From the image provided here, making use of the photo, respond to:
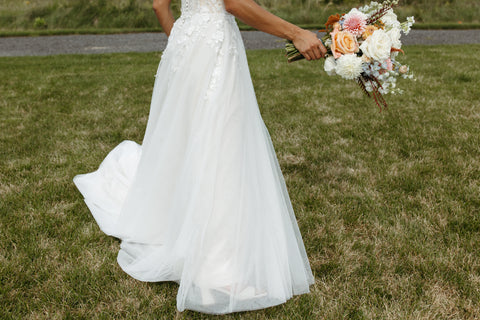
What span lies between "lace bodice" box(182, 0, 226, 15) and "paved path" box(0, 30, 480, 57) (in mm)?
8473

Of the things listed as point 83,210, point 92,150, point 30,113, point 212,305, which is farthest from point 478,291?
point 30,113

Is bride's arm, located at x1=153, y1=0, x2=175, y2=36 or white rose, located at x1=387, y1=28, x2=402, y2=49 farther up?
bride's arm, located at x1=153, y1=0, x2=175, y2=36

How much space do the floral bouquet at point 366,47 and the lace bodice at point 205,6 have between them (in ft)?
1.44

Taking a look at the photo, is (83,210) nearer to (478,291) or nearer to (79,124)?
(79,124)

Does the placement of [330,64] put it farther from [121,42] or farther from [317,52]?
[121,42]

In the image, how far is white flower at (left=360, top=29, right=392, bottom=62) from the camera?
213 cm

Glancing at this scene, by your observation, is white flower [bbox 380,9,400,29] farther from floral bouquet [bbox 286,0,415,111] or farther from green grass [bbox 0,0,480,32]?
green grass [bbox 0,0,480,32]

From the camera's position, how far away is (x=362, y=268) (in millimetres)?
2744

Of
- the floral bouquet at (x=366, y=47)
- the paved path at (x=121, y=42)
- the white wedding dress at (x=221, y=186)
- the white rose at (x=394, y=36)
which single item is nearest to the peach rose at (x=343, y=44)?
the floral bouquet at (x=366, y=47)

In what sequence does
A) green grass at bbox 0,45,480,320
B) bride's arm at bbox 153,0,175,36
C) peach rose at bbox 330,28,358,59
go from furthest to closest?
bride's arm at bbox 153,0,175,36
green grass at bbox 0,45,480,320
peach rose at bbox 330,28,358,59

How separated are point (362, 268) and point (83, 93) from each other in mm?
5630

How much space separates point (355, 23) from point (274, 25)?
46cm

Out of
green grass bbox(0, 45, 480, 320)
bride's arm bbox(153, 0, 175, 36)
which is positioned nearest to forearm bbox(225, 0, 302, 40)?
bride's arm bbox(153, 0, 175, 36)

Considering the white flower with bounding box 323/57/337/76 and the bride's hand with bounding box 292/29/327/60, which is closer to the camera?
the bride's hand with bounding box 292/29/327/60
